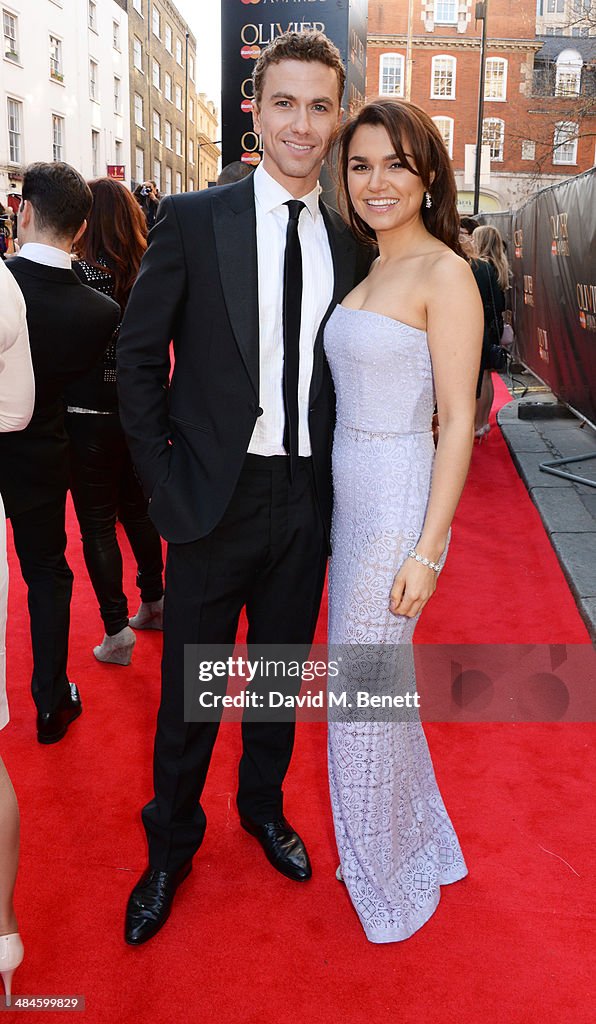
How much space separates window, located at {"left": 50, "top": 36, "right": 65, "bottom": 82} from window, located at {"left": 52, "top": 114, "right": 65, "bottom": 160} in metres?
0.99

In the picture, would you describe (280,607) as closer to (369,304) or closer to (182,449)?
(182,449)

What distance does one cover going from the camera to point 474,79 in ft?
109

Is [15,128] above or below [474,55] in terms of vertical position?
below

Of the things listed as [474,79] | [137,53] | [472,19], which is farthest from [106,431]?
[472,19]

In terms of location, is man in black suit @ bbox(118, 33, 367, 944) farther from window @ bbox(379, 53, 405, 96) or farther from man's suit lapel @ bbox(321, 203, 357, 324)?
window @ bbox(379, 53, 405, 96)

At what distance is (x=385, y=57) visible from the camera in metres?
33.2

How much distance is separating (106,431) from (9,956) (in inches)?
77.6

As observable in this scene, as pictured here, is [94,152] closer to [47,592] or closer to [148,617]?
[148,617]

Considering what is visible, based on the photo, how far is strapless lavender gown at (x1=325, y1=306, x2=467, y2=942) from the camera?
1.95 m

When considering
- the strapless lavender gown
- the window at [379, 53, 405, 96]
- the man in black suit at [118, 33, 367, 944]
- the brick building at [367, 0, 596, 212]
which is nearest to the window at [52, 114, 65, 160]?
the brick building at [367, 0, 596, 212]

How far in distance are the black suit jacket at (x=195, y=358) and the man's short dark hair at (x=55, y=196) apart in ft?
2.69

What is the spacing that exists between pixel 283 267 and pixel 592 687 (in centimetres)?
227

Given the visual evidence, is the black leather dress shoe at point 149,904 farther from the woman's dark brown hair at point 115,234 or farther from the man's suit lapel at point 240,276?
the woman's dark brown hair at point 115,234

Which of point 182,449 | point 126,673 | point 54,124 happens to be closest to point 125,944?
point 182,449
